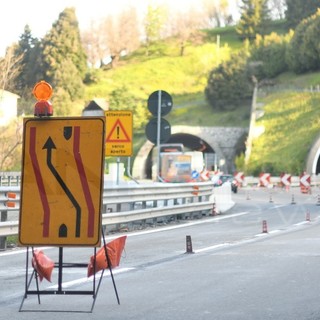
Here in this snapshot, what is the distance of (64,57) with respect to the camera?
78.0 meters

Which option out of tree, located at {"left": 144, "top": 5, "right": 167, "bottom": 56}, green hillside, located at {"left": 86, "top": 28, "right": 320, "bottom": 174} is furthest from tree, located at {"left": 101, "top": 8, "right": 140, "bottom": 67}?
tree, located at {"left": 144, "top": 5, "right": 167, "bottom": 56}

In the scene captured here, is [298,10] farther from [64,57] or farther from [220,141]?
[64,57]

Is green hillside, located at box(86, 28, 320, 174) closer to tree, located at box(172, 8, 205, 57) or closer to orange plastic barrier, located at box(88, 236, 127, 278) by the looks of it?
tree, located at box(172, 8, 205, 57)

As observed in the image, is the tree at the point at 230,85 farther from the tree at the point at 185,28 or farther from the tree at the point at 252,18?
the tree at the point at 185,28

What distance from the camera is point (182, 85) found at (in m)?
124

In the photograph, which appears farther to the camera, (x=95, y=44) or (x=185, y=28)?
(x=185, y=28)

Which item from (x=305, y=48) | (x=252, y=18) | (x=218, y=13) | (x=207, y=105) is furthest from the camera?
(x=218, y=13)

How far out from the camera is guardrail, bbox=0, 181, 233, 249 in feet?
49.0

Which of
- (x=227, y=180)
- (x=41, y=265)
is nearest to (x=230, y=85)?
(x=227, y=180)

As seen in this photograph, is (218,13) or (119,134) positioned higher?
(218,13)

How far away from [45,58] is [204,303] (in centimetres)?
5872

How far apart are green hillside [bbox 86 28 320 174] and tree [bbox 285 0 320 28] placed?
457 inches

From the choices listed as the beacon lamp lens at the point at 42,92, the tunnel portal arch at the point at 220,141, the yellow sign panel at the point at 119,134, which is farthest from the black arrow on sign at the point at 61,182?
the tunnel portal arch at the point at 220,141

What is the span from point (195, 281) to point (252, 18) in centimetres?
13019
